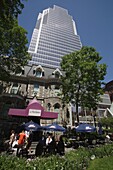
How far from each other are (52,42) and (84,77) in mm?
111228

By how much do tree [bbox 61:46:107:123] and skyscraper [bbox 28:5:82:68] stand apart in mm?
77337

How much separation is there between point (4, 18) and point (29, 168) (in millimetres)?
9059

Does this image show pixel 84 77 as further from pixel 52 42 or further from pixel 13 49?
pixel 52 42

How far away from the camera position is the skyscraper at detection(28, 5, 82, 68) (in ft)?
344

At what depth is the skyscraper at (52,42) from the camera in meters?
105

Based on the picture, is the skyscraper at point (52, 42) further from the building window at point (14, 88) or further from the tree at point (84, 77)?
the tree at point (84, 77)

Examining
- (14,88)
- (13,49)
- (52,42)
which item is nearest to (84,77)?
(13,49)

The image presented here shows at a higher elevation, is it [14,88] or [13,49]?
[13,49]

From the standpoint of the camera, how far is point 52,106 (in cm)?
2439

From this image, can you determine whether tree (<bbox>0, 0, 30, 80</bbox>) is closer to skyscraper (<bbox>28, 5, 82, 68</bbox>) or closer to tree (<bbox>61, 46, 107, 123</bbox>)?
tree (<bbox>61, 46, 107, 123</bbox>)

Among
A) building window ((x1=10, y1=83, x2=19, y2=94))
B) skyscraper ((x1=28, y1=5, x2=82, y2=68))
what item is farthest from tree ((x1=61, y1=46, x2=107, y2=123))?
skyscraper ((x1=28, y1=5, x2=82, y2=68))

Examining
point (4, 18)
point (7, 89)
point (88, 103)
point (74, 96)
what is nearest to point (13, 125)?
point (7, 89)

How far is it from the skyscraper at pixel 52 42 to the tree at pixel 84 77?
254ft

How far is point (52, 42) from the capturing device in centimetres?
12419
